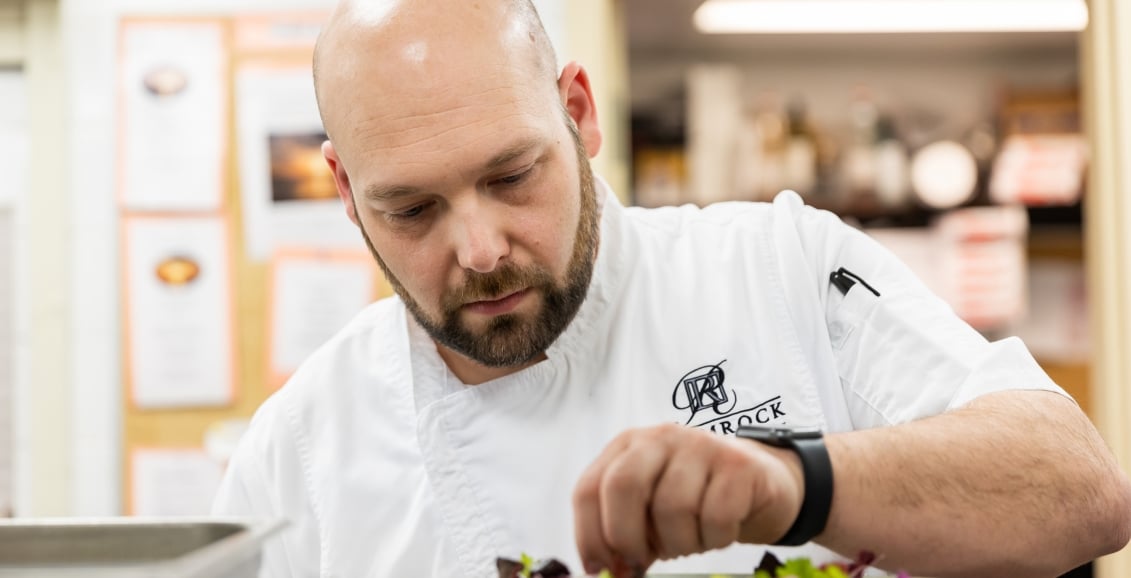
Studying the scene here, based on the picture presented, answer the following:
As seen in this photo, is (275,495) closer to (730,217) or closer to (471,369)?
(471,369)

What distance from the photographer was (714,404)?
1396 millimetres

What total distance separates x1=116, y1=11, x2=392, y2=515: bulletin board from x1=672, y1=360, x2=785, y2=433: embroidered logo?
1342mm

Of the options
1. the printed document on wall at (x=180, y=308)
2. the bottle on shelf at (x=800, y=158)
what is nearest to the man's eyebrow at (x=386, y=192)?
the printed document on wall at (x=180, y=308)

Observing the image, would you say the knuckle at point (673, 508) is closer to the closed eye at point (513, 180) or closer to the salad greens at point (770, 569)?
the salad greens at point (770, 569)

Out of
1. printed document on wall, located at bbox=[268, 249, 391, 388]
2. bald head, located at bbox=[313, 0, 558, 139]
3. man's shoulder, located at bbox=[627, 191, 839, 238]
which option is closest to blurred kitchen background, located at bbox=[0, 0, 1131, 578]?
printed document on wall, located at bbox=[268, 249, 391, 388]

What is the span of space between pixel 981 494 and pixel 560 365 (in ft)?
1.86

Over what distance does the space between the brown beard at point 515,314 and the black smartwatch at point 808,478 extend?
40cm

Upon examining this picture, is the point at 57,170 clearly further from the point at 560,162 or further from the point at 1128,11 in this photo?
the point at 1128,11

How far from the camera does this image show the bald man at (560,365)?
1.08 meters

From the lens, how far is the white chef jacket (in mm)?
1375

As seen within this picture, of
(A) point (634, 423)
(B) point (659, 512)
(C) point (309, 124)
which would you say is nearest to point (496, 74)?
(A) point (634, 423)

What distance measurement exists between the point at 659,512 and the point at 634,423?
1.77ft

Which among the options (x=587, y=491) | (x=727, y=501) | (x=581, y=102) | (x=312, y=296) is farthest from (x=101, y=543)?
(x=312, y=296)

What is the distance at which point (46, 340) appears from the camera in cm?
264
